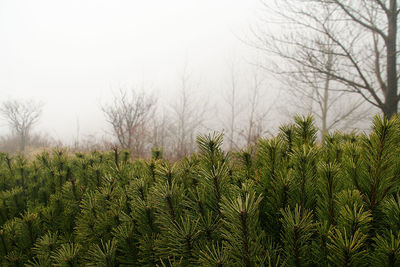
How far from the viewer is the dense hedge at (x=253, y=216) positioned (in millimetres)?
595

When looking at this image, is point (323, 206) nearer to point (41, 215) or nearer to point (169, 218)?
point (169, 218)

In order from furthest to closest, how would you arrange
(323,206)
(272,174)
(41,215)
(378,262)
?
(41,215) → (272,174) → (323,206) → (378,262)

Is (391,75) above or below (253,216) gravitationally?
above

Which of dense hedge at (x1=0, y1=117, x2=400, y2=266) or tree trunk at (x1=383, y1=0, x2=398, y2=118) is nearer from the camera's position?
dense hedge at (x1=0, y1=117, x2=400, y2=266)

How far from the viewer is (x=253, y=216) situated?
24.3 inches

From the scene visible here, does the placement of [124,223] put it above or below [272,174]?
below

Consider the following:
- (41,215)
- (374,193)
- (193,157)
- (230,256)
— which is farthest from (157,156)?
(374,193)

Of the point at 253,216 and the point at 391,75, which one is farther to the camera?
the point at 391,75

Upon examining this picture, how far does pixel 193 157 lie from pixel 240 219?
836 millimetres

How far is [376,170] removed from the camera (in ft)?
2.48

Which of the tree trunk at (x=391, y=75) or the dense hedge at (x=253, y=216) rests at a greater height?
the tree trunk at (x=391, y=75)

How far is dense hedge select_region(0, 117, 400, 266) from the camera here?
595 millimetres

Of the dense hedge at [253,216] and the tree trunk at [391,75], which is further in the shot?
the tree trunk at [391,75]

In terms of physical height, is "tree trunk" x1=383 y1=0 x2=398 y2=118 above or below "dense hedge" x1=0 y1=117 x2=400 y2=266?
above
